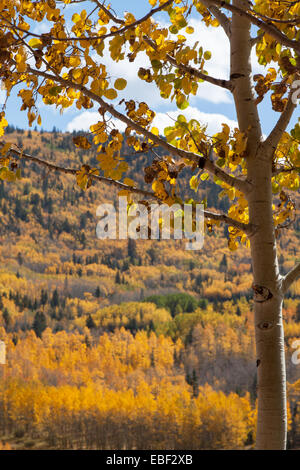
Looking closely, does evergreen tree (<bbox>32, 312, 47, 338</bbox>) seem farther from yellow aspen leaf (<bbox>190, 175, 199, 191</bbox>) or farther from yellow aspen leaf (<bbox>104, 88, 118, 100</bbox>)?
yellow aspen leaf (<bbox>104, 88, 118, 100</bbox>)

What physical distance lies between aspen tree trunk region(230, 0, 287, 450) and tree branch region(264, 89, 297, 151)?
0.03 meters

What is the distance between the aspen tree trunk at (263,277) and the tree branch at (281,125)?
0.03m

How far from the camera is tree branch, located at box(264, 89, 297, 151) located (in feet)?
6.73

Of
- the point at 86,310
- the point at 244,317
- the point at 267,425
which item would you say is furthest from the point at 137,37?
the point at 86,310

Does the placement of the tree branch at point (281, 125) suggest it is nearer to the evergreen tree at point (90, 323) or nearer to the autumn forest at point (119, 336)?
the autumn forest at point (119, 336)

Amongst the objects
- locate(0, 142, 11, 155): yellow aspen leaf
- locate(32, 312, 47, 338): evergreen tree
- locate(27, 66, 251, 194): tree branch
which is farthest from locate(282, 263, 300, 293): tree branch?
locate(32, 312, 47, 338): evergreen tree

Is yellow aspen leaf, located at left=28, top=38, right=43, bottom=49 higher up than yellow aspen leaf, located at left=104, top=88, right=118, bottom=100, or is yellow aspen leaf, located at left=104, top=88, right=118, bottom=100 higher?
yellow aspen leaf, located at left=28, top=38, right=43, bottom=49

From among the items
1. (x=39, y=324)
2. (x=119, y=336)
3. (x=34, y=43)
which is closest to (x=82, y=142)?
(x=34, y=43)

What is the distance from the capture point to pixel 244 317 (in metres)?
88.0

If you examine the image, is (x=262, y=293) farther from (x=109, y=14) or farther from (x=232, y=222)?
(x=109, y=14)

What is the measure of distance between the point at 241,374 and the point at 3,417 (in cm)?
3386

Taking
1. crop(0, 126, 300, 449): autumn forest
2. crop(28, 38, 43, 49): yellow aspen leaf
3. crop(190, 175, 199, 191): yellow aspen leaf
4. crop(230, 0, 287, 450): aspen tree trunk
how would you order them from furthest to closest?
crop(0, 126, 300, 449): autumn forest, crop(190, 175, 199, 191): yellow aspen leaf, crop(28, 38, 43, 49): yellow aspen leaf, crop(230, 0, 287, 450): aspen tree trunk

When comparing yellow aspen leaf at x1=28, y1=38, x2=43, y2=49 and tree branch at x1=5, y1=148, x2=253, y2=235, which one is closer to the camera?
tree branch at x1=5, y1=148, x2=253, y2=235

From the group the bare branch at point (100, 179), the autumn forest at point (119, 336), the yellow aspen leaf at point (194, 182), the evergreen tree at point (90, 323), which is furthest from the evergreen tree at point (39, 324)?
the yellow aspen leaf at point (194, 182)
